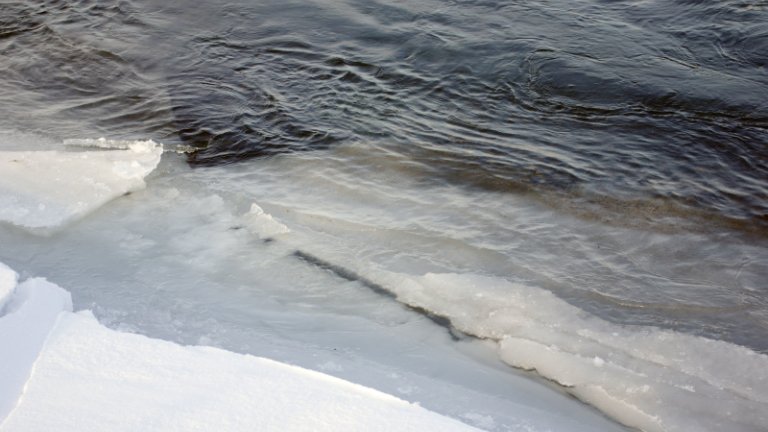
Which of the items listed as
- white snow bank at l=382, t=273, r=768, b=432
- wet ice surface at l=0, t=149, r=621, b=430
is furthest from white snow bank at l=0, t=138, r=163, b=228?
white snow bank at l=382, t=273, r=768, b=432

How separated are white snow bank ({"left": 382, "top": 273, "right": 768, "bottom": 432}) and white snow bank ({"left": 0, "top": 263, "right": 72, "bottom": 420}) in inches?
49.8

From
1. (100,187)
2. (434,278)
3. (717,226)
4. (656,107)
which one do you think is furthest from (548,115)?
(100,187)

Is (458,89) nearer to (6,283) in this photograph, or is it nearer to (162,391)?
(6,283)

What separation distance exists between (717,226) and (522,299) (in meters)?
1.26

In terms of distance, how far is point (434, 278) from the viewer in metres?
3.22

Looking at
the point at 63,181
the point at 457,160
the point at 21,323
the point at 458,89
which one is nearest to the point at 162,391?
the point at 21,323

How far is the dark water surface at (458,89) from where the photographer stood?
4.25 metres

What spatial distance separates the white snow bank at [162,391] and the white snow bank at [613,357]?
623 mm

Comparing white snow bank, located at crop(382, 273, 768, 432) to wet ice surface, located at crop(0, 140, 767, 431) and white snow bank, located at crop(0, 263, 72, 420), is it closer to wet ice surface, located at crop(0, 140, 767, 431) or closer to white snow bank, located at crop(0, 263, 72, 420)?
wet ice surface, located at crop(0, 140, 767, 431)

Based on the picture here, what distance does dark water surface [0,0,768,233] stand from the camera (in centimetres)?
425

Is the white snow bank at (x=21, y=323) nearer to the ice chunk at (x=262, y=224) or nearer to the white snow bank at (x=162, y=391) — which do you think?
the white snow bank at (x=162, y=391)

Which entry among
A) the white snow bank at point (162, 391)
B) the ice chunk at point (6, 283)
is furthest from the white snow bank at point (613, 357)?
the ice chunk at point (6, 283)

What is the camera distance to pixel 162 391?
2.30m

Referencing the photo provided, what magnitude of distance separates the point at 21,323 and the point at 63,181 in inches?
54.7
